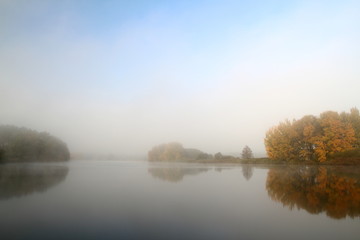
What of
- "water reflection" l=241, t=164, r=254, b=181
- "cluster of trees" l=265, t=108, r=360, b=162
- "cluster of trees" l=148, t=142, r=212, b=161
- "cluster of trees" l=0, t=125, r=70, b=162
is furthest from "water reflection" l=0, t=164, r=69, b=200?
"cluster of trees" l=148, t=142, r=212, b=161

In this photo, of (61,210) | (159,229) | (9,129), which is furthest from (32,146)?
(159,229)

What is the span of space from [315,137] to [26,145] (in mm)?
57340

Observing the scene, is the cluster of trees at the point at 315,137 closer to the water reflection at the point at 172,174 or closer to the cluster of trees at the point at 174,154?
the water reflection at the point at 172,174

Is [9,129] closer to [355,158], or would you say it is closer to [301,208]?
[301,208]

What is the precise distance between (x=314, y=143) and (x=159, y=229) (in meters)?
44.7

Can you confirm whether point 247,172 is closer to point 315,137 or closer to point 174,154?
point 315,137

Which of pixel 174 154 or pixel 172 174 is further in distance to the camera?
pixel 174 154

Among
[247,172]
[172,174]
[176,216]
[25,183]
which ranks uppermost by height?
[25,183]

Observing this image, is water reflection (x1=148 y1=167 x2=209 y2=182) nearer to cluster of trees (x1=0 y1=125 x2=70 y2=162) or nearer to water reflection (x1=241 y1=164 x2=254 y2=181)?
water reflection (x1=241 y1=164 x2=254 y2=181)

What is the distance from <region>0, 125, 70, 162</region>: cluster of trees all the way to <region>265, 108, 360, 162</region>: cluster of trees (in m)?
50.7

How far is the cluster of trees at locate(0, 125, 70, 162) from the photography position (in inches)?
1999

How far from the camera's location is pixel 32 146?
2140 inches

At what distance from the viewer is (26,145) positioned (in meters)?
53.1

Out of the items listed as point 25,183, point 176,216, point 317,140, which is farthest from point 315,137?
point 25,183
